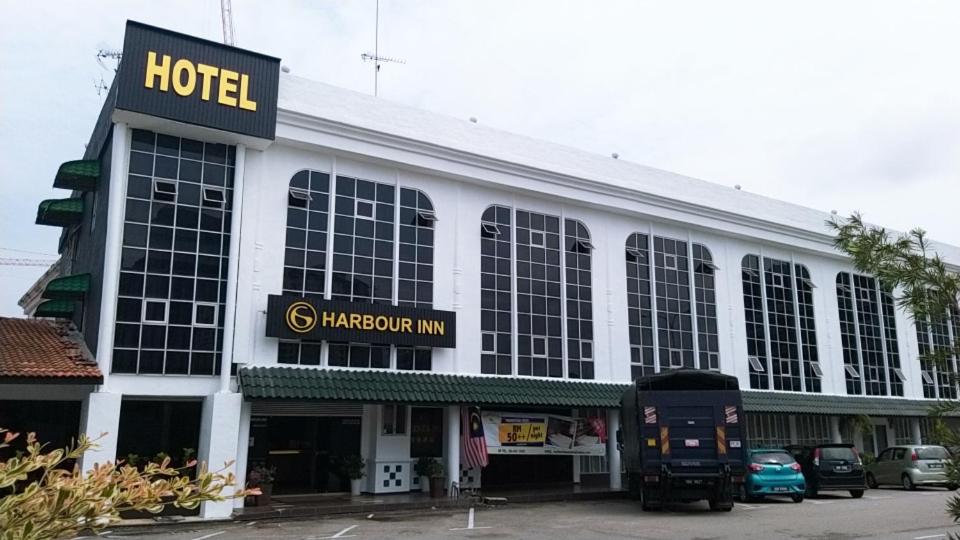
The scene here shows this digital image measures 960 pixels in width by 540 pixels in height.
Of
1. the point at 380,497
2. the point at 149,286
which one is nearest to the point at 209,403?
the point at 149,286

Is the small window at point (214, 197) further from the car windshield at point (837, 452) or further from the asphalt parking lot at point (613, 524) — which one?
the car windshield at point (837, 452)

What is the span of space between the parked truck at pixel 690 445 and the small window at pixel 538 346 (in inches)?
211

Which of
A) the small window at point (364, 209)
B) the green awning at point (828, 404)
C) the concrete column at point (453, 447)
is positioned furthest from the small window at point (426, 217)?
the green awning at point (828, 404)

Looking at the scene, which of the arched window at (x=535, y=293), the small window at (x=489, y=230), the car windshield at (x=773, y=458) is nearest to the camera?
the car windshield at (x=773, y=458)

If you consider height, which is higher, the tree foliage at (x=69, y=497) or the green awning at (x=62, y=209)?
the green awning at (x=62, y=209)

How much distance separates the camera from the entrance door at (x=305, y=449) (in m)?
18.6

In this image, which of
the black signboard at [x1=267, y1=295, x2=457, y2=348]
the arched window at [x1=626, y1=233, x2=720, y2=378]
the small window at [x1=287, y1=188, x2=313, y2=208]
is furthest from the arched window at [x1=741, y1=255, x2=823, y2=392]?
the small window at [x1=287, y1=188, x2=313, y2=208]

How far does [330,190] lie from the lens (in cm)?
1916

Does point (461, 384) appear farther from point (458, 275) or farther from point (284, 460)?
point (284, 460)

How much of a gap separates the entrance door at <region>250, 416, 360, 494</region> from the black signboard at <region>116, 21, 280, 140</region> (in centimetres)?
718

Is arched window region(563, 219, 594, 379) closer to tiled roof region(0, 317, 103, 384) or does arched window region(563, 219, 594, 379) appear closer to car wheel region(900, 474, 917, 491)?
car wheel region(900, 474, 917, 491)

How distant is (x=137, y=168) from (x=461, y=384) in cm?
926

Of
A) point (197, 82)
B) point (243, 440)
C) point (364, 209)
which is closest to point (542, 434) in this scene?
point (364, 209)

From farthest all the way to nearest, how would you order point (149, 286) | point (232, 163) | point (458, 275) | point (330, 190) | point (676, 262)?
point (676, 262), point (458, 275), point (330, 190), point (232, 163), point (149, 286)
